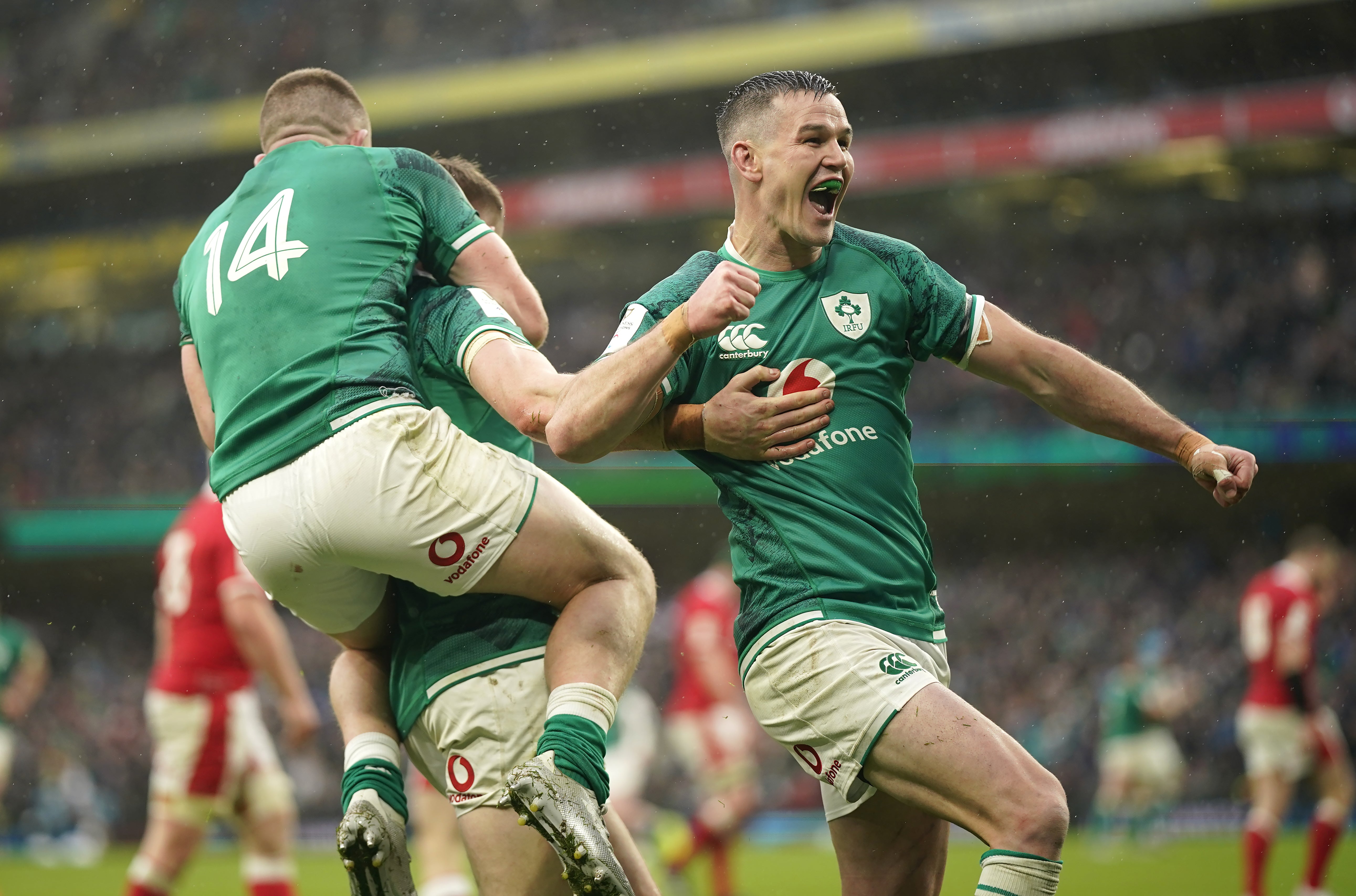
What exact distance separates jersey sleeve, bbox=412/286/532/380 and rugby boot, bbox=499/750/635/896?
91 centimetres

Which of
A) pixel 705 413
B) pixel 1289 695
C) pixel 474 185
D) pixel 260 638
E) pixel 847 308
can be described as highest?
pixel 474 185

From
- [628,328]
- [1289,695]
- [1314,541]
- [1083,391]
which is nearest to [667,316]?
[628,328]

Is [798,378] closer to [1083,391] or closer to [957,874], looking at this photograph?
[1083,391]

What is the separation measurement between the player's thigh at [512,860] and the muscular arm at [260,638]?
2878 millimetres

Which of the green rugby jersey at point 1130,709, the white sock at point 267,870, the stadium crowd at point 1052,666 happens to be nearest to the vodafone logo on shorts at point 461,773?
the white sock at point 267,870

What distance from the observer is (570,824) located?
8.07ft

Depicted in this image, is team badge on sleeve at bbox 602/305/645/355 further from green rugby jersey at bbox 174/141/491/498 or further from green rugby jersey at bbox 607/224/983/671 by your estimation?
green rugby jersey at bbox 174/141/491/498

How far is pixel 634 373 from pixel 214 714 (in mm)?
4266

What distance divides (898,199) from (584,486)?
6.00m

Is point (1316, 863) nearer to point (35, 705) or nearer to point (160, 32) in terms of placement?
point (160, 32)

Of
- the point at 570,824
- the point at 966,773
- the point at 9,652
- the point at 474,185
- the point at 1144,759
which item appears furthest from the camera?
the point at 1144,759

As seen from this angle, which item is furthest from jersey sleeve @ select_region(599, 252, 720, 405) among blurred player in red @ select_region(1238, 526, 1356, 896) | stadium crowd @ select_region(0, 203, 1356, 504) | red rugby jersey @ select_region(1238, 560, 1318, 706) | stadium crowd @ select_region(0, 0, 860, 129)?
stadium crowd @ select_region(0, 0, 860, 129)

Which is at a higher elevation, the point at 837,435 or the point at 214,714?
the point at 837,435

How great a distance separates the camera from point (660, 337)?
2598mm
